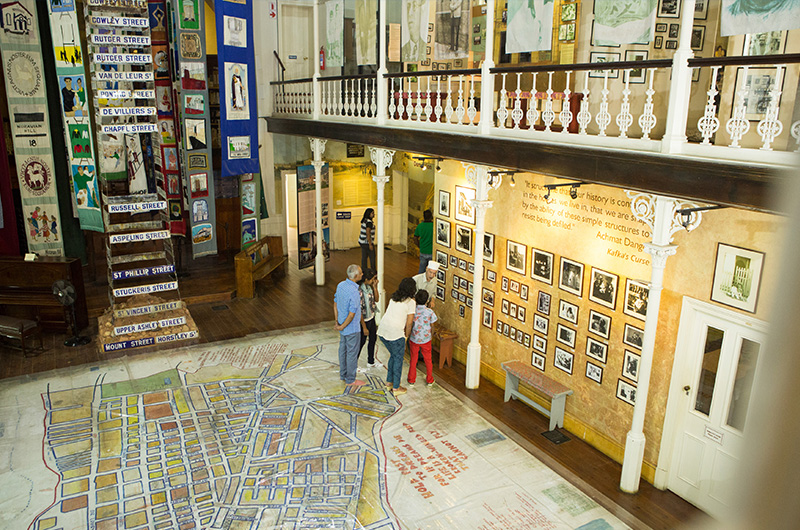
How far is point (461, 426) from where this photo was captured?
8156 millimetres

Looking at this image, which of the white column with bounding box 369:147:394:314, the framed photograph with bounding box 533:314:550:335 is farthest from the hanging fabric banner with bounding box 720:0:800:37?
the white column with bounding box 369:147:394:314

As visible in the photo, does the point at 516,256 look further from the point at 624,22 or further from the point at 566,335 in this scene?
the point at 624,22

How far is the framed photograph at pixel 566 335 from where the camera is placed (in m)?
8.09

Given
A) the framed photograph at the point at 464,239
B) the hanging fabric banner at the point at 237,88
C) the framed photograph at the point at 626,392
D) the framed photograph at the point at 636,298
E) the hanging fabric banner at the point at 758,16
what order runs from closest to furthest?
the hanging fabric banner at the point at 758,16
the framed photograph at the point at 636,298
the framed photograph at the point at 626,392
the framed photograph at the point at 464,239
the hanging fabric banner at the point at 237,88

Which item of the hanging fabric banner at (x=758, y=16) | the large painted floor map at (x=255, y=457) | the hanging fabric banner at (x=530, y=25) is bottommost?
the large painted floor map at (x=255, y=457)

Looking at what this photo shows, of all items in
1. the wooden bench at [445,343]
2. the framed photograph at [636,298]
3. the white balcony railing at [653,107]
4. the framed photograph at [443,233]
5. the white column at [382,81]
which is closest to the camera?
the white balcony railing at [653,107]

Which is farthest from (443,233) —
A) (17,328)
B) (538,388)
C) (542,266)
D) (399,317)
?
(17,328)

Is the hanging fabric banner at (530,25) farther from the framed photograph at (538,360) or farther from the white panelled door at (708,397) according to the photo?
the framed photograph at (538,360)

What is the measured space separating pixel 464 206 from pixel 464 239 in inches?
21.2

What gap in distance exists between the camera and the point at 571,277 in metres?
8.00

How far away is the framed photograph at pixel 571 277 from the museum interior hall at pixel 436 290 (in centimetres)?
3

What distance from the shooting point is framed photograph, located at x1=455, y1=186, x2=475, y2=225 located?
9.62m

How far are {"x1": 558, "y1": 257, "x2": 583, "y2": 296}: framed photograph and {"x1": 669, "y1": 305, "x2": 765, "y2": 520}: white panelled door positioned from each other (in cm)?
154

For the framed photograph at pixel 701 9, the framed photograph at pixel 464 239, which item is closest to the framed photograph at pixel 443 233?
the framed photograph at pixel 464 239
